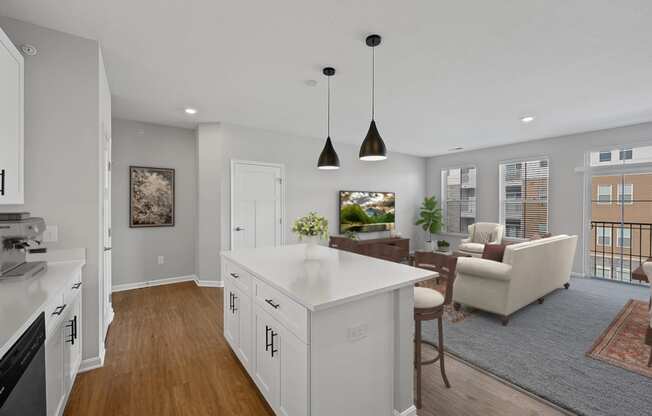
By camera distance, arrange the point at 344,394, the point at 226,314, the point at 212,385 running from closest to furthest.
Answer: the point at 344,394, the point at 212,385, the point at 226,314

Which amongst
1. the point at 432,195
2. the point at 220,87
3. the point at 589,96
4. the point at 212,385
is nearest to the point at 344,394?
the point at 212,385

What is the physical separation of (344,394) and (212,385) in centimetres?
119

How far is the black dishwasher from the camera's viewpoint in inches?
37.4

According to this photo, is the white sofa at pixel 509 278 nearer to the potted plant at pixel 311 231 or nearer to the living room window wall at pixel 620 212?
the potted plant at pixel 311 231

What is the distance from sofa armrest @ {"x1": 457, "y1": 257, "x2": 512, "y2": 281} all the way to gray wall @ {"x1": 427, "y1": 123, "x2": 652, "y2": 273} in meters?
3.52

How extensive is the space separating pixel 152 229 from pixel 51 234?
8.27ft

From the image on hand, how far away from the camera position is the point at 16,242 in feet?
5.50

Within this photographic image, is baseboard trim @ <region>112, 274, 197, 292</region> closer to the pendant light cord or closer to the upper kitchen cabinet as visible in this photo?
the upper kitchen cabinet

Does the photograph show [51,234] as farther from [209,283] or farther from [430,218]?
[430,218]

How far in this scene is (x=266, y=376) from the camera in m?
1.80

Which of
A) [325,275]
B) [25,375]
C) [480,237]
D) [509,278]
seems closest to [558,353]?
[509,278]

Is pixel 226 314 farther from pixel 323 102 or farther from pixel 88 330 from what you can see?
pixel 323 102

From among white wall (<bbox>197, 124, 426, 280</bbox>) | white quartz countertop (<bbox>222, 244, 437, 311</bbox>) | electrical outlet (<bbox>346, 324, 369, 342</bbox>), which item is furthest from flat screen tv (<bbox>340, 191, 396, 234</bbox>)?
electrical outlet (<bbox>346, 324, 369, 342</bbox>)

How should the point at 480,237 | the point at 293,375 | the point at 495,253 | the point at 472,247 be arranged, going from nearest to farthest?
the point at 293,375 → the point at 495,253 → the point at 472,247 → the point at 480,237
